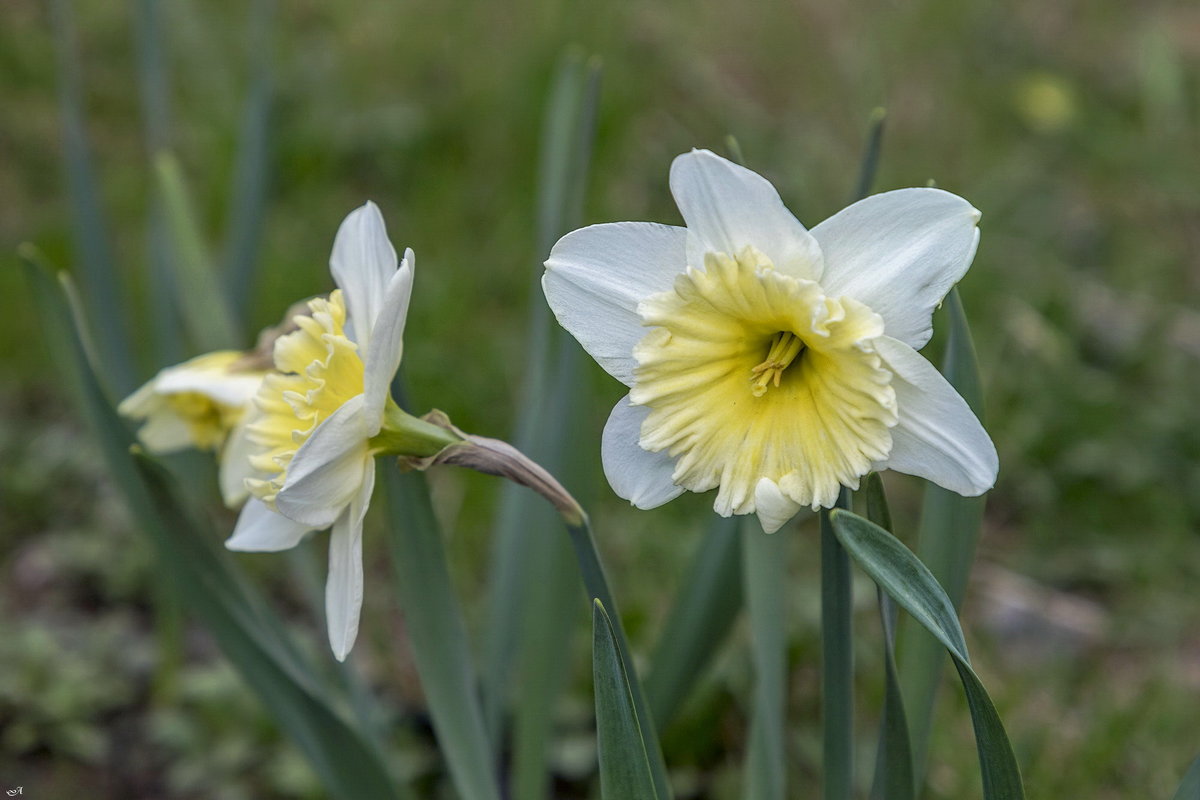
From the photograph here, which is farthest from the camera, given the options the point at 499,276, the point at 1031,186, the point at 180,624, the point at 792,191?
the point at 1031,186

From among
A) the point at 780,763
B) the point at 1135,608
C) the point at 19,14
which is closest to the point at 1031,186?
the point at 1135,608

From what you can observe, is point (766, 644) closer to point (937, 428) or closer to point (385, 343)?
point (937, 428)

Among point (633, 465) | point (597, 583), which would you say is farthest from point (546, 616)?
point (633, 465)

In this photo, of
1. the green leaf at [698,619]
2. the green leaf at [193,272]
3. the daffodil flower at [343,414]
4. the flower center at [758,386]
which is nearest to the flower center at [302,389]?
the daffodil flower at [343,414]

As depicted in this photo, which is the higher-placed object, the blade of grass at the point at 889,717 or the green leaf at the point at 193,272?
the green leaf at the point at 193,272

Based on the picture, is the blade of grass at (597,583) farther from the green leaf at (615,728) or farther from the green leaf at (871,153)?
the green leaf at (871,153)

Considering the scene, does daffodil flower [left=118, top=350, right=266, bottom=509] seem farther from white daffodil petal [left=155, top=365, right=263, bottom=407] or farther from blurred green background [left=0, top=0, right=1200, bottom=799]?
blurred green background [left=0, top=0, right=1200, bottom=799]

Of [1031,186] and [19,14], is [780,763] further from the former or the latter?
[19,14]
